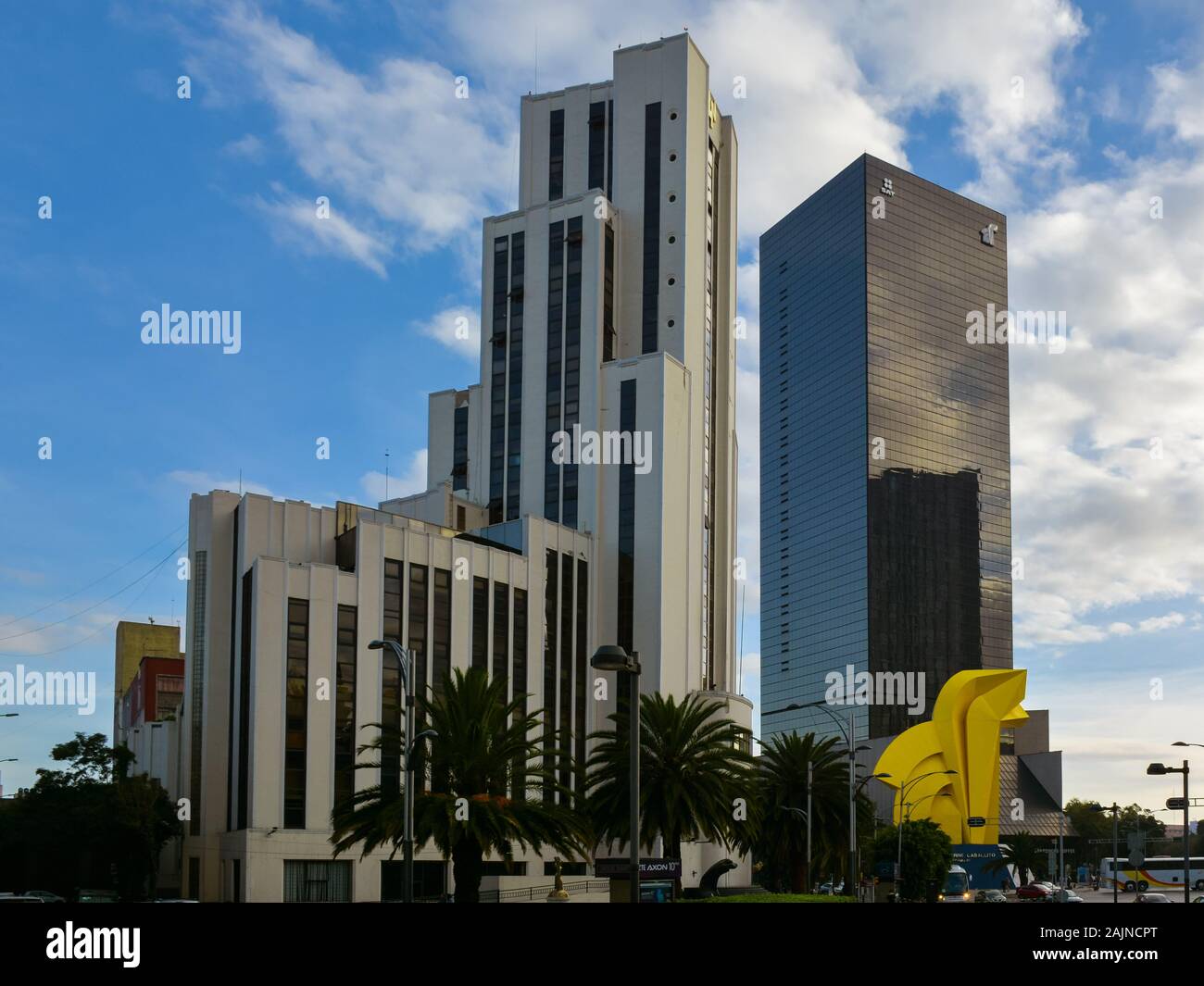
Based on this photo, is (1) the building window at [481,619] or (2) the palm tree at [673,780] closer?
(2) the palm tree at [673,780]

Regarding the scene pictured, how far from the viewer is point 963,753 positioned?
391 feet

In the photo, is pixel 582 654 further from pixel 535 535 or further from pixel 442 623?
pixel 442 623

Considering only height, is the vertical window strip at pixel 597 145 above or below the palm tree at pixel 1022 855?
above

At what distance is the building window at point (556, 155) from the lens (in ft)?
342

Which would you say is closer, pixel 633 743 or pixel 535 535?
pixel 633 743

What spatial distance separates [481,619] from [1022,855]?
89.7 meters

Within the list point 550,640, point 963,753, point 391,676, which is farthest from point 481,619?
point 963,753

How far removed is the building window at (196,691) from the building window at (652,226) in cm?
3806

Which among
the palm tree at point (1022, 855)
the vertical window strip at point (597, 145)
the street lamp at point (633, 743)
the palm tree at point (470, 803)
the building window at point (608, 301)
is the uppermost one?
the vertical window strip at point (597, 145)

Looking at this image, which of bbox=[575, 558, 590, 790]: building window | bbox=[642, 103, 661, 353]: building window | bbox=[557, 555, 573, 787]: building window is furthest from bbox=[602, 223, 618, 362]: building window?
bbox=[557, 555, 573, 787]: building window

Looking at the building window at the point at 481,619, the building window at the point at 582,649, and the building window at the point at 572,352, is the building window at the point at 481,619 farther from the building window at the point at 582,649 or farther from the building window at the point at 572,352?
the building window at the point at 572,352

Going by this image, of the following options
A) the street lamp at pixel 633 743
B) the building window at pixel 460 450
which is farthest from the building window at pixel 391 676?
the street lamp at pixel 633 743
